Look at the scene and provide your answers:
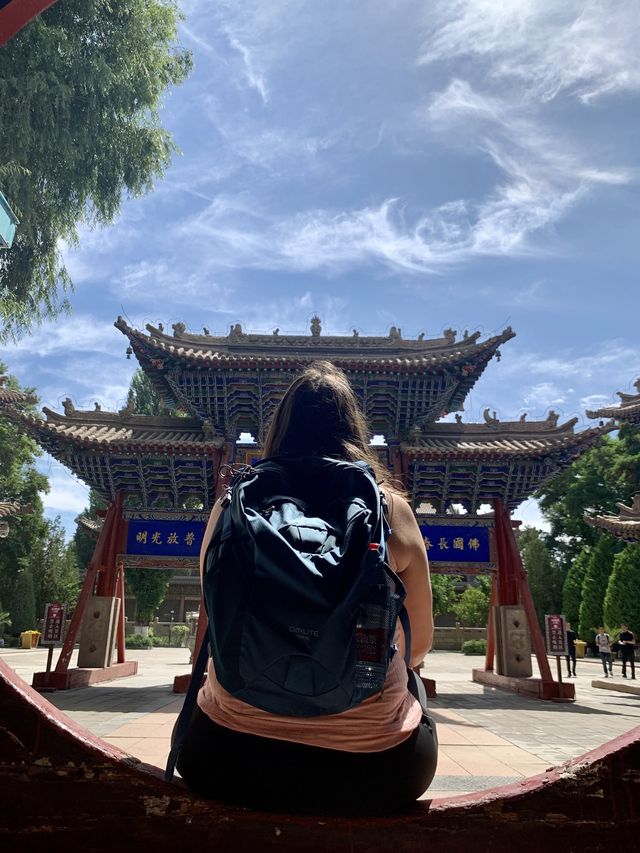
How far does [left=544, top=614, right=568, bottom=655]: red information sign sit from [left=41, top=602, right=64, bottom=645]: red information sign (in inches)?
331

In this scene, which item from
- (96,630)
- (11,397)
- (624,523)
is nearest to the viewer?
(96,630)

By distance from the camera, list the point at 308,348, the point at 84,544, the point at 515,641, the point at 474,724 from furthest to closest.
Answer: the point at 84,544
the point at 308,348
the point at 515,641
the point at 474,724

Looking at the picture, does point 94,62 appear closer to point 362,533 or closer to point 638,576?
point 362,533

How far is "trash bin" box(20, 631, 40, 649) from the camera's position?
23.3 m

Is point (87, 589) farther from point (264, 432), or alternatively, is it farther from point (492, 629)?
point (492, 629)

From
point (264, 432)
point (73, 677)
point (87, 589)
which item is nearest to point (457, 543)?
point (264, 432)

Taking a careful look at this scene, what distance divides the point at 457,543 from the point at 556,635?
2244mm

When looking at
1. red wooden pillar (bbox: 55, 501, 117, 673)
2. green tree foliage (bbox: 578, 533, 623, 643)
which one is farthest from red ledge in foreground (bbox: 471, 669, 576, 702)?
green tree foliage (bbox: 578, 533, 623, 643)

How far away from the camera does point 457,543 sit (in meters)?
10.8

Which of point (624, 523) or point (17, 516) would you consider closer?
point (624, 523)

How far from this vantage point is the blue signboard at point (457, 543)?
35.1ft

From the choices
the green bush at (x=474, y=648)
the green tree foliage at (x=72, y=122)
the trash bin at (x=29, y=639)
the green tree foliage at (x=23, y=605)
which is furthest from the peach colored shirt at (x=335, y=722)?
the green tree foliage at (x=23, y=605)

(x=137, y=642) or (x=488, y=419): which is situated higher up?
(x=488, y=419)

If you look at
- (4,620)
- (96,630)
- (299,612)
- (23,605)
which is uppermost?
(299,612)
